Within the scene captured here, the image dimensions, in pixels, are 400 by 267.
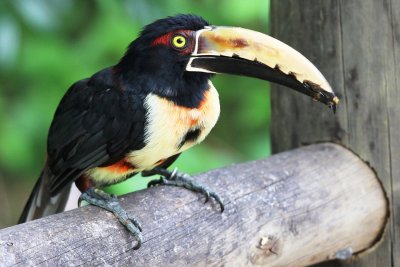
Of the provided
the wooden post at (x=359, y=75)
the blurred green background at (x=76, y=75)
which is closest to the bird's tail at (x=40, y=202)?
the blurred green background at (x=76, y=75)

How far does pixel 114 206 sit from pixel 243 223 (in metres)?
0.33

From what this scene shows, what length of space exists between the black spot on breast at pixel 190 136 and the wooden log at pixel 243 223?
0.44ft

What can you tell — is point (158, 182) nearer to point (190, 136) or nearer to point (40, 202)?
point (190, 136)

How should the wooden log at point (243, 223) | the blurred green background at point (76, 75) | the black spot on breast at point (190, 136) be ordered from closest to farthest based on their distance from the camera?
the wooden log at point (243, 223), the black spot on breast at point (190, 136), the blurred green background at point (76, 75)

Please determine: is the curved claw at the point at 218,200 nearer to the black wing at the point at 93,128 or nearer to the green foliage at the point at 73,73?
the black wing at the point at 93,128

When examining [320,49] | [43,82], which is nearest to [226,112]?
[43,82]

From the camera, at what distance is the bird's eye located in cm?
191

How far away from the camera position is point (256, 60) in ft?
6.19

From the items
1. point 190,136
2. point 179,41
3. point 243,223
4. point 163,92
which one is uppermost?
point 179,41

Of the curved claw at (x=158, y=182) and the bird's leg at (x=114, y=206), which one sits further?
the curved claw at (x=158, y=182)

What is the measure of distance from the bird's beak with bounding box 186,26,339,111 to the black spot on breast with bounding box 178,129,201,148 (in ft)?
0.50

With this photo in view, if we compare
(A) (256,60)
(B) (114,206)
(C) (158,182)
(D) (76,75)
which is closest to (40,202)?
(C) (158,182)

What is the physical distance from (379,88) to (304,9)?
0.32 meters

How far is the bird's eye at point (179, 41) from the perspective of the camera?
1.91 metres
